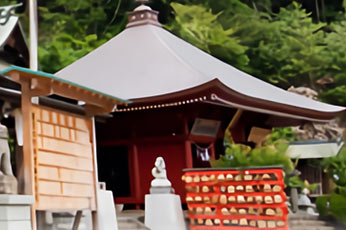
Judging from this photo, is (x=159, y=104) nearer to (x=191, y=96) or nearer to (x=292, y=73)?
(x=191, y=96)

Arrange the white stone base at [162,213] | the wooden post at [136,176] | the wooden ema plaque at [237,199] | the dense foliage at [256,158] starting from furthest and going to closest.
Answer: the wooden post at [136,176]
the dense foliage at [256,158]
the white stone base at [162,213]
the wooden ema plaque at [237,199]

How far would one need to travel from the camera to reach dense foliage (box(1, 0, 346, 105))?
2741 centimetres

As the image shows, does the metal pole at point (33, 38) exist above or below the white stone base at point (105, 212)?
above

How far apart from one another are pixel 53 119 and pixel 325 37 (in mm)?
22915

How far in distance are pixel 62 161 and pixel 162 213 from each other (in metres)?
3.49

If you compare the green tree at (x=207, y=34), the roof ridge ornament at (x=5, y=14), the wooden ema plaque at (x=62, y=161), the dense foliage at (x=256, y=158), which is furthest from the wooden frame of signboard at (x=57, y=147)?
the green tree at (x=207, y=34)

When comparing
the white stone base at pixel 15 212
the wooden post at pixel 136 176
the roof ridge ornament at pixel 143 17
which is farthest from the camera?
the roof ridge ornament at pixel 143 17

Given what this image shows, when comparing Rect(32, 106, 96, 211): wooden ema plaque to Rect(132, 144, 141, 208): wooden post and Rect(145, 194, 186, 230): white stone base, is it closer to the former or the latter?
Rect(145, 194, 186, 230): white stone base

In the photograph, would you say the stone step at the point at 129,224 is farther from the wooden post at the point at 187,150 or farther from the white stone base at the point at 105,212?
the wooden post at the point at 187,150

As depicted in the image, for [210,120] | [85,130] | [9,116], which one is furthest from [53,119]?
[210,120]

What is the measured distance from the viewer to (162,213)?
1112 cm

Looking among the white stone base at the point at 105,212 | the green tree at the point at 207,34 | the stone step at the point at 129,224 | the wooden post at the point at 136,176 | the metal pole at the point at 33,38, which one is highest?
the green tree at the point at 207,34

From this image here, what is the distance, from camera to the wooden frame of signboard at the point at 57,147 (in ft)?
25.0

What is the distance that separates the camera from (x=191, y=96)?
13.0 m
